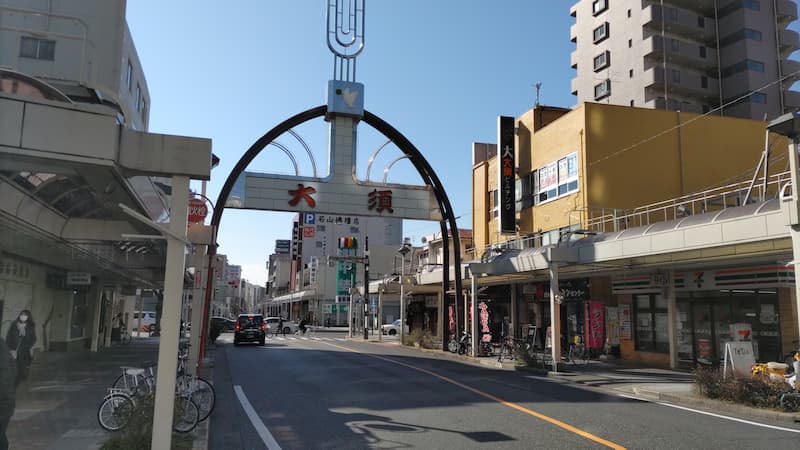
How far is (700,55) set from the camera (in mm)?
53000

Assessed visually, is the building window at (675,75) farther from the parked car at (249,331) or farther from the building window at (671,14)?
the parked car at (249,331)

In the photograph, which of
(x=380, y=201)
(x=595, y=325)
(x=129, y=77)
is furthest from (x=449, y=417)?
(x=129, y=77)

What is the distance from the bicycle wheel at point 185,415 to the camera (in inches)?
342

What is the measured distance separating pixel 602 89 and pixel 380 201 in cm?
3482

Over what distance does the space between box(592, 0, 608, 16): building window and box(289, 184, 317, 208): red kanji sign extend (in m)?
41.0

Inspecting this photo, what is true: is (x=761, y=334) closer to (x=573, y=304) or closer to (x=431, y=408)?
(x=573, y=304)

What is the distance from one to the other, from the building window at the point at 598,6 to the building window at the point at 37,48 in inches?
2197

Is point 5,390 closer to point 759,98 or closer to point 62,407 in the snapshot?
point 62,407

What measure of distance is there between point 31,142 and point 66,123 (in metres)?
0.37

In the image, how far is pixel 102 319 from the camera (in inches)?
1319

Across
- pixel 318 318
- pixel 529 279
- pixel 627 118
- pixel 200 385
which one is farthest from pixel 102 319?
pixel 318 318

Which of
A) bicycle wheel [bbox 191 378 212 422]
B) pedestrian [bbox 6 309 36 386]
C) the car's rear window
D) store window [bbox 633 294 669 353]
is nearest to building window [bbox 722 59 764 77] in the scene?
store window [bbox 633 294 669 353]

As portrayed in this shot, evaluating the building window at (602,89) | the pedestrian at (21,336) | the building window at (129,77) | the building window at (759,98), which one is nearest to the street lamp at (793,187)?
the pedestrian at (21,336)

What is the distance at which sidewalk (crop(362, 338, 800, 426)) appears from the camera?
11352mm
